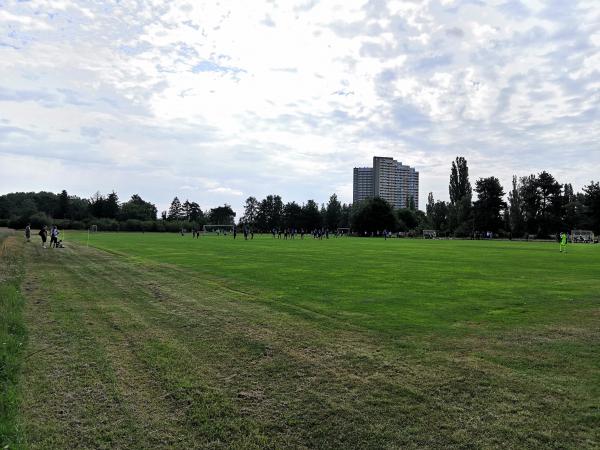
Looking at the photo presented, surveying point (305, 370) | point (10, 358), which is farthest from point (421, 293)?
point (10, 358)

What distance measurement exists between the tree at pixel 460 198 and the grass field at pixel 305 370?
11612cm

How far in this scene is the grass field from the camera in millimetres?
5637

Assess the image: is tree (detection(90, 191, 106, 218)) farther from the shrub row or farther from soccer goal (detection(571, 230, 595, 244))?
soccer goal (detection(571, 230, 595, 244))

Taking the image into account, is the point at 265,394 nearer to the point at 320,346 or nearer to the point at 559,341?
the point at 320,346

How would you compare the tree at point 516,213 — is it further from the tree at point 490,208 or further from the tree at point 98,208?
the tree at point 98,208

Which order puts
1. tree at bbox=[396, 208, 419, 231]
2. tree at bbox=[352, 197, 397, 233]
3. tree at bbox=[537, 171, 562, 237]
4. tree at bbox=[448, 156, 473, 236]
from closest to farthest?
tree at bbox=[537, 171, 562, 237] < tree at bbox=[448, 156, 473, 236] < tree at bbox=[352, 197, 397, 233] < tree at bbox=[396, 208, 419, 231]

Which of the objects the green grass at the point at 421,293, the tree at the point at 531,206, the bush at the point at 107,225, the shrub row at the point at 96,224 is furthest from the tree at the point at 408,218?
the green grass at the point at 421,293

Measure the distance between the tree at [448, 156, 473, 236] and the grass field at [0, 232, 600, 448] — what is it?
381 ft

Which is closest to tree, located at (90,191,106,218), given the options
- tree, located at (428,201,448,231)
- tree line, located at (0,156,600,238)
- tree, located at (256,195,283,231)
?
tree line, located at (0,156,600,238)

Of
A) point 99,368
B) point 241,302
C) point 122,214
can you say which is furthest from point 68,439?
point 122,214

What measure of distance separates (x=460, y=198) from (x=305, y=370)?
14179 centimetres

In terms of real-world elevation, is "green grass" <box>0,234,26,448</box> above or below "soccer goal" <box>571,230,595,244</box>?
below

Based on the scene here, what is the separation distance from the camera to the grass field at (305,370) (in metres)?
5.64

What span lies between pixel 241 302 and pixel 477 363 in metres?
7.77
